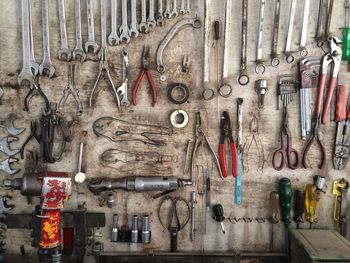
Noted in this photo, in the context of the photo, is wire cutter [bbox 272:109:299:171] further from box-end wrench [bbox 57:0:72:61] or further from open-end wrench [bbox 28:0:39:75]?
open-end wrench [bbox 28:0:39:75]

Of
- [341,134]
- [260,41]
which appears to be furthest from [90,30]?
[341,134]

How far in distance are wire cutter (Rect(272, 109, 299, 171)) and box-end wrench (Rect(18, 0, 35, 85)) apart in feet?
4.99

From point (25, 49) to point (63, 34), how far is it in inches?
9.4

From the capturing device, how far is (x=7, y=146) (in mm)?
1901

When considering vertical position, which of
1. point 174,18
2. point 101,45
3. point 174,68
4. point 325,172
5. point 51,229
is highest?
point 174,18

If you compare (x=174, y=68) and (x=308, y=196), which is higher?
(x=174, y=68)

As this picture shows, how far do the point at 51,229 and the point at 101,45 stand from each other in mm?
1071

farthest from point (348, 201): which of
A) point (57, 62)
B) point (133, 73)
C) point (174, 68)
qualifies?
point (57, 62)

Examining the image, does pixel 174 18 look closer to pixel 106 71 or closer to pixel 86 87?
pixel 106 71

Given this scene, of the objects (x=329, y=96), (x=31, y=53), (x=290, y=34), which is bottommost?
(x=329, y=96)

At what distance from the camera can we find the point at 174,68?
188cm

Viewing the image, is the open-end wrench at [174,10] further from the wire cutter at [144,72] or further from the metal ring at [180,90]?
the metal ring at [180,90]

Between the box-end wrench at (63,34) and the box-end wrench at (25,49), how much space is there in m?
0.18

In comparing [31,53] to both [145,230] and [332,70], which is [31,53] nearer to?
[145,230]
